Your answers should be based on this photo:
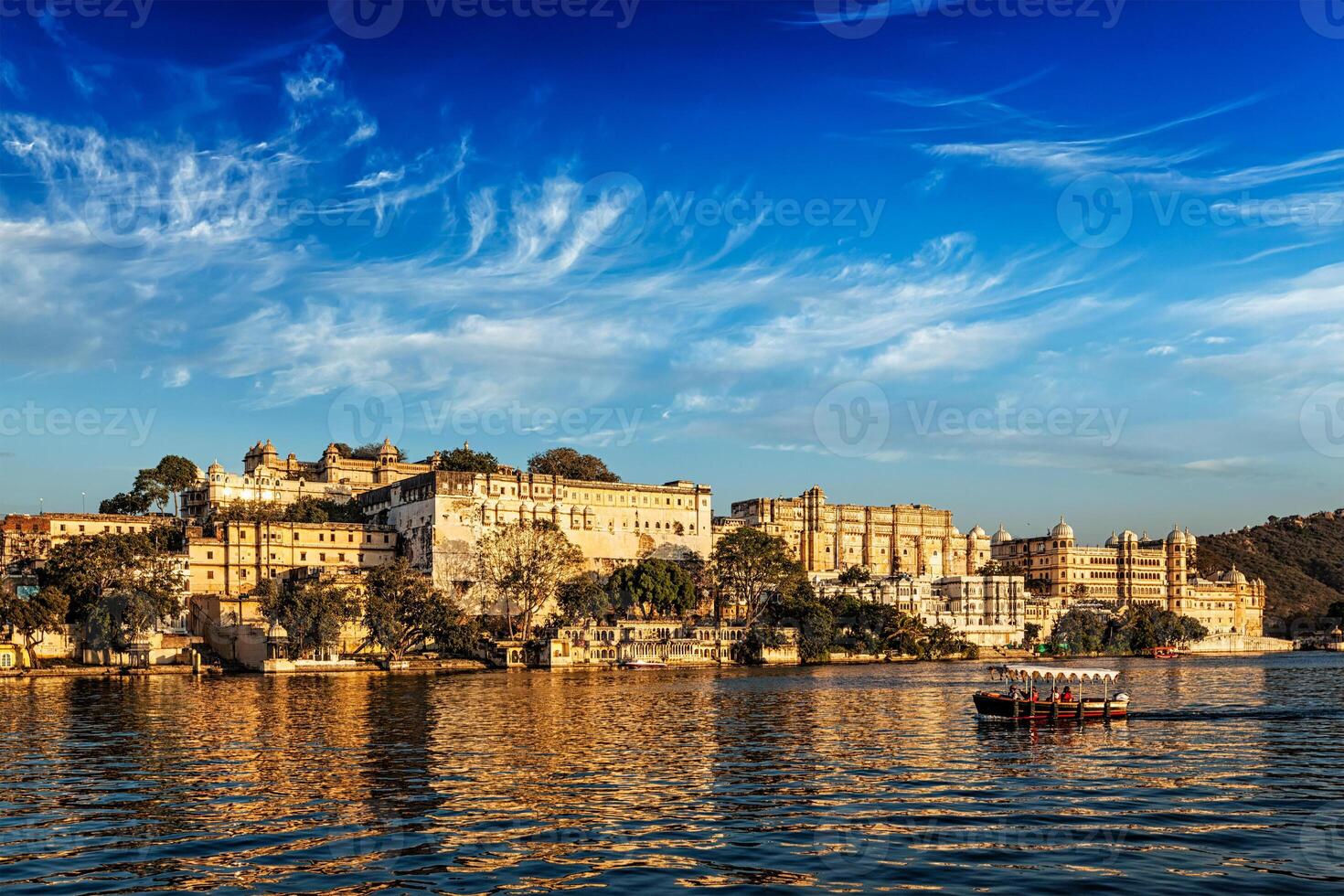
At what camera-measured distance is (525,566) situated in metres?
116

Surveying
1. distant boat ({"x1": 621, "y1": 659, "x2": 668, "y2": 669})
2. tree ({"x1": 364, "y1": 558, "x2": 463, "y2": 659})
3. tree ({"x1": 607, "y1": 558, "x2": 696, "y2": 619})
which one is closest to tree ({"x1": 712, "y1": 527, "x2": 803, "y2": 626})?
tree ({"x1": 607, "y1": 558, "x2": 696, "y2": 619})

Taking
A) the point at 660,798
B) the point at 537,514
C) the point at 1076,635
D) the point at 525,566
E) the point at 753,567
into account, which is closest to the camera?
the point at 660,798

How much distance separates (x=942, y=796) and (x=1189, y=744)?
657 inches

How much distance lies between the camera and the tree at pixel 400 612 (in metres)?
99.9

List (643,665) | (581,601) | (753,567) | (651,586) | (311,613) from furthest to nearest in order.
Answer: (753,567) < (651,586) < (581,601) < (643,665) < (311,613)

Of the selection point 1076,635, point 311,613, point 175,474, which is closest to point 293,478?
point 175,474

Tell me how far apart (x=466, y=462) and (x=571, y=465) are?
58.7 ft

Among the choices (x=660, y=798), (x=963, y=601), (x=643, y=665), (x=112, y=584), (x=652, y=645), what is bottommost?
(x=643, y=665)

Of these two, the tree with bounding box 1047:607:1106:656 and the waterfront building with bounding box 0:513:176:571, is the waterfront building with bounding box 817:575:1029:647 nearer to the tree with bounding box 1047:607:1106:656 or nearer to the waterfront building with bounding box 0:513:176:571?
the tree with bounding box 1047:607:1106:656

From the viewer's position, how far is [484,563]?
123375 millimetres

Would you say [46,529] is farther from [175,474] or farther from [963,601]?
[963,601]

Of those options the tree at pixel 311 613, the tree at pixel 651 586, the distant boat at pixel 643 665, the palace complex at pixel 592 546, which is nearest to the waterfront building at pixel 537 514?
the palace complex at pixel 592 546

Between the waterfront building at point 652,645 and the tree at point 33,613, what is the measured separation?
36.3 meters

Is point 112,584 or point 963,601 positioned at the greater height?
point 112,584
